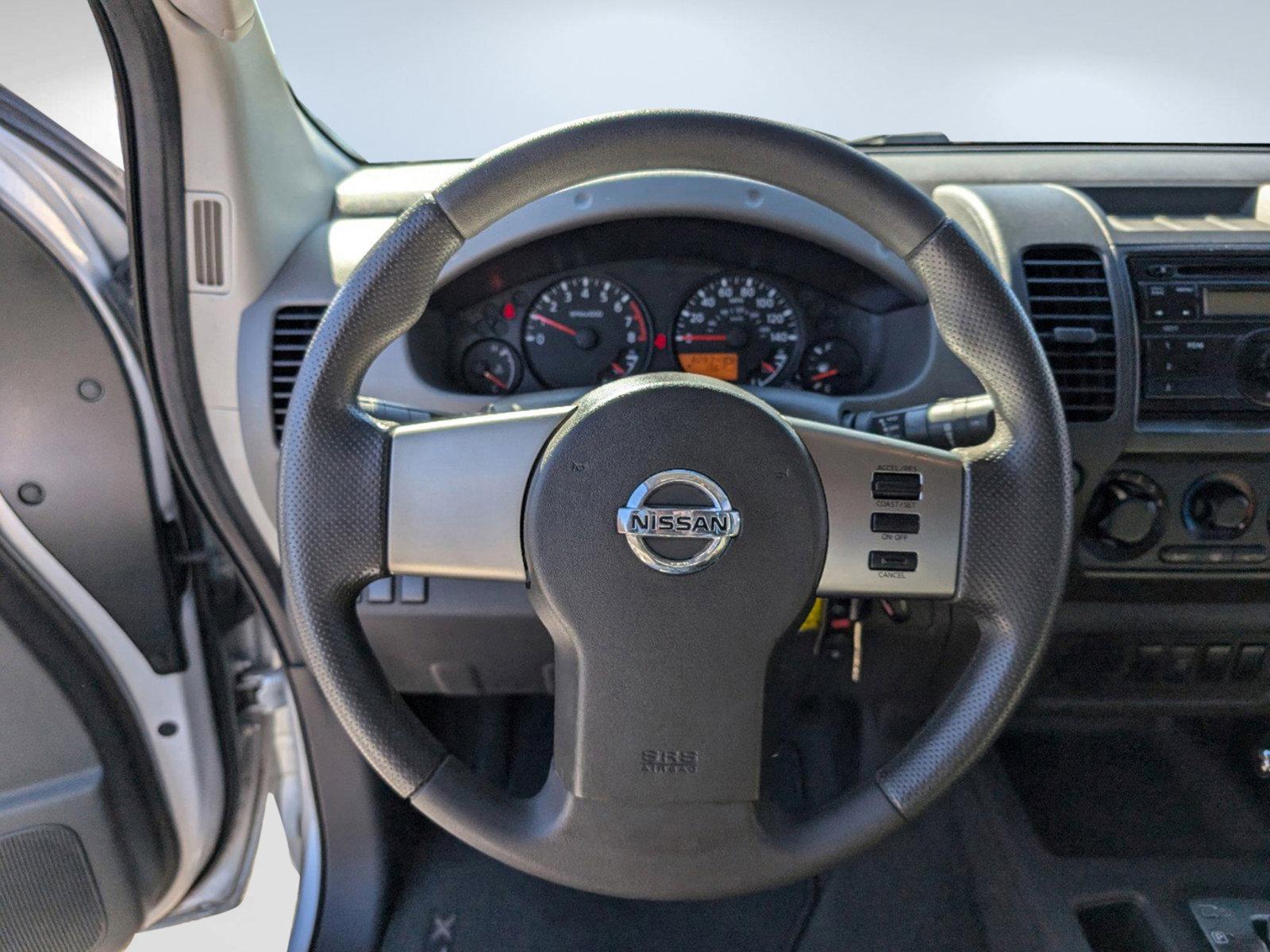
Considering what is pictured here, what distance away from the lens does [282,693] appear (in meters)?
1.69

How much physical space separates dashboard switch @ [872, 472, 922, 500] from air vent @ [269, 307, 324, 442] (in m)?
0.74

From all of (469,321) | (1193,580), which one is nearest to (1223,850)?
(1193,580)

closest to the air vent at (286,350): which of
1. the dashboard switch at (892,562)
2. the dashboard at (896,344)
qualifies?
the dashboard at (896,344)

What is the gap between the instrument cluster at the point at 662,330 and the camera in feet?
4.92

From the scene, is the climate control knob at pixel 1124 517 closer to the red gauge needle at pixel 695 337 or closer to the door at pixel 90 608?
the red gauge needle at pixel 695 337

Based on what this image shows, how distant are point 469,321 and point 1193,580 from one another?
3.34ft

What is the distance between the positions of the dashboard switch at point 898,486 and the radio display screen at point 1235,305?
0.65 metres

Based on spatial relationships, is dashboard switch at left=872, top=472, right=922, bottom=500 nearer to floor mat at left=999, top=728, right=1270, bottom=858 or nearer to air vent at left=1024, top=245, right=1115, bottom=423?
air vent at left=1024, top=245, right=1115, bottom=423

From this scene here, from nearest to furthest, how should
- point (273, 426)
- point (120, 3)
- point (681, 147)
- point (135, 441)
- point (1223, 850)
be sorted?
point (681, 147) < point (120, 3) < point (273, 426) < point (135, 441) < point (1223, 850)

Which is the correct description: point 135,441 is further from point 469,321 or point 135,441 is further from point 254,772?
point 254,772

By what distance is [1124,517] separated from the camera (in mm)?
1401

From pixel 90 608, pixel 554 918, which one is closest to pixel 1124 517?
pixel 554 918

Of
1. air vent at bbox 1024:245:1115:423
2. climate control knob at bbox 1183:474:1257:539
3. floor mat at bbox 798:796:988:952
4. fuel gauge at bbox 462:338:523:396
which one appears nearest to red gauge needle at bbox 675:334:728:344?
fuel gauge at bbox 462:338:523:396

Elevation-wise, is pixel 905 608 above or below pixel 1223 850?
above
